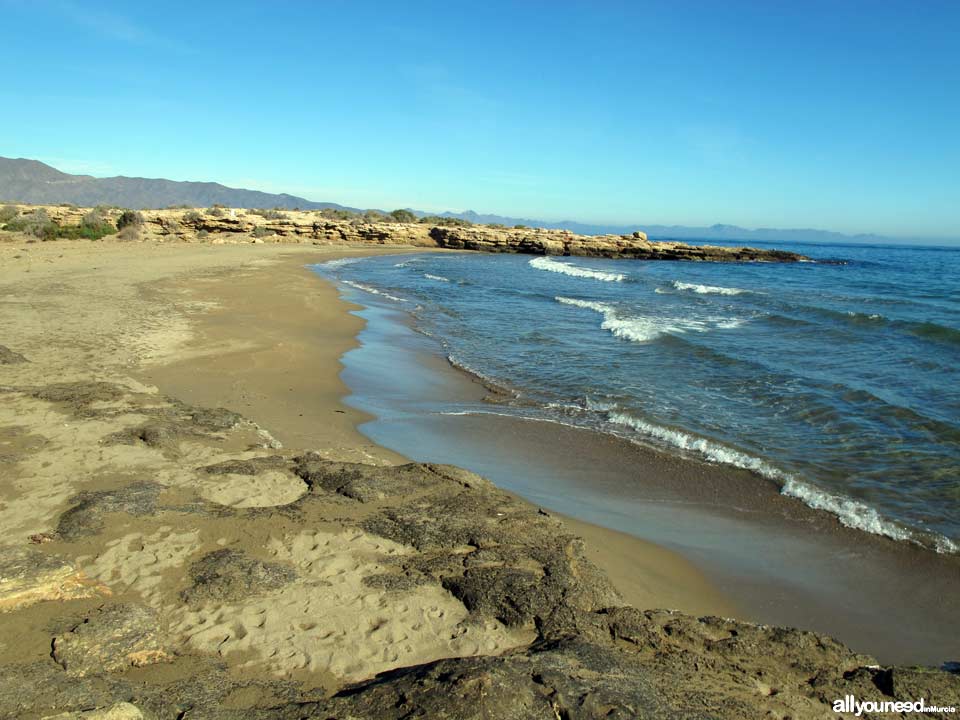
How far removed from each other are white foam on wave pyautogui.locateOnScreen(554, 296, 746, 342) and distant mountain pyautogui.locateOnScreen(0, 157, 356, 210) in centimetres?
9709

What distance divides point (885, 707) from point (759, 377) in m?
8.89

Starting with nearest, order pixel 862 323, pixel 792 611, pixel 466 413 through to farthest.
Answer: pixel 792 611 → pixel 466 413 → pixel 862 323

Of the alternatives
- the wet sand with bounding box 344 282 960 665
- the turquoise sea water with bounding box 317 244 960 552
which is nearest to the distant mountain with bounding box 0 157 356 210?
the turquoise sea water with bounding box 317 244 960 552

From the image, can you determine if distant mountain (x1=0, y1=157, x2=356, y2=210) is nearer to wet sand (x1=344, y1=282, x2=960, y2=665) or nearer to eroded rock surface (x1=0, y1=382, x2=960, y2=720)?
wet sand (x1=344, y1=282, x2=960, y2=665)

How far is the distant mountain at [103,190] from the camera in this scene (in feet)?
354

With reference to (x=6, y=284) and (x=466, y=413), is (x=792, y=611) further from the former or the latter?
(x=6, y=284)

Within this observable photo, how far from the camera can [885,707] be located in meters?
3.08

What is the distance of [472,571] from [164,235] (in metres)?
38.8

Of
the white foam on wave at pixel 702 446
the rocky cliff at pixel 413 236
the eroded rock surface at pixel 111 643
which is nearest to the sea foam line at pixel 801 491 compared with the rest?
the white foam on wave at pixel 702 446

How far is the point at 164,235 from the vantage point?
3638 cm

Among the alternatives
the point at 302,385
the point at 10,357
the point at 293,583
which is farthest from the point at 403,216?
the point at 293,583

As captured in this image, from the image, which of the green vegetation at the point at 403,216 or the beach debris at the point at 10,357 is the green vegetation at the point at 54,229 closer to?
the beach debris at the point at 10,357

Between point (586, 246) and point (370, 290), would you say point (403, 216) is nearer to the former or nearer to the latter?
point (586, 246)

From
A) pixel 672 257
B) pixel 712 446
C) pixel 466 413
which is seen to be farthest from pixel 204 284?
pixel 672 257
